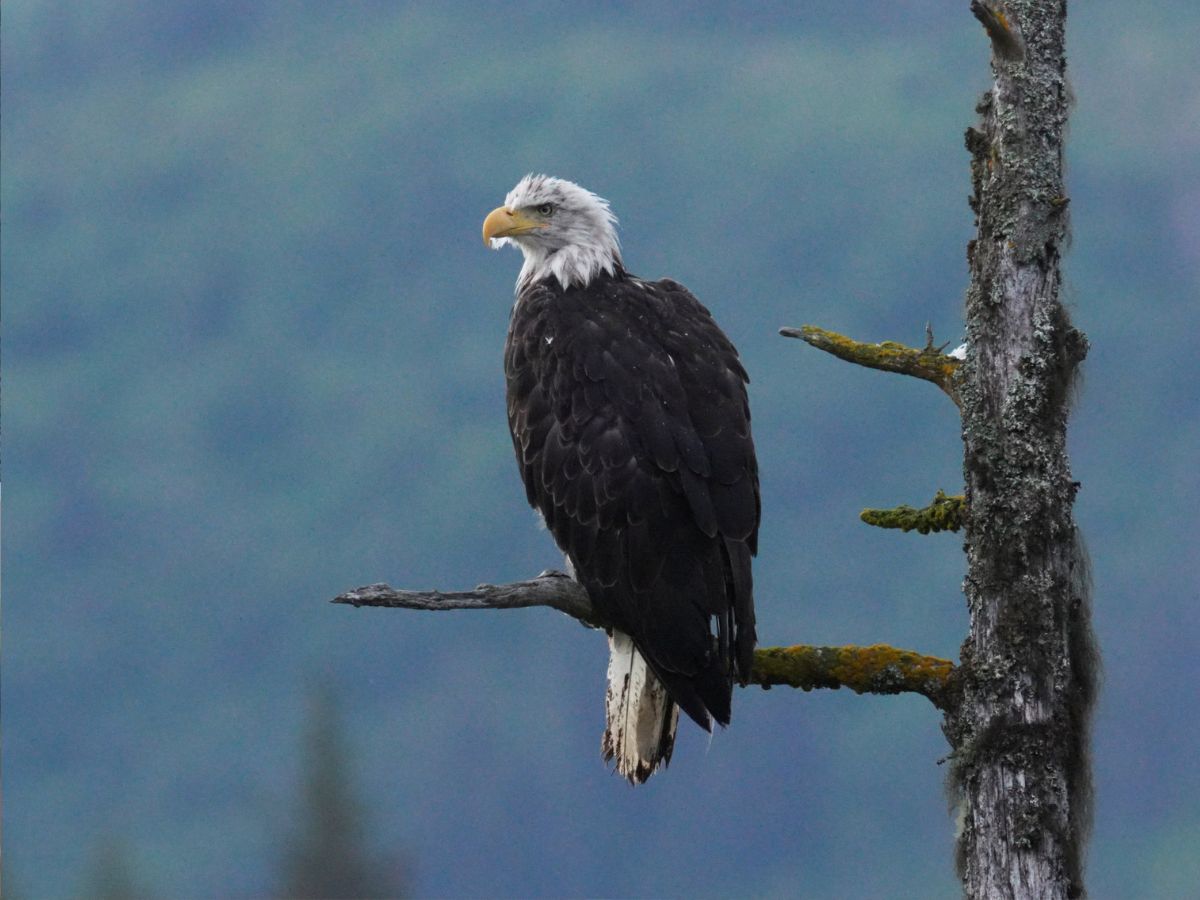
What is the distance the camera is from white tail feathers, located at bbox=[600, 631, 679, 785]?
7465mm

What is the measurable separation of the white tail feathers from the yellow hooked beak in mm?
2758

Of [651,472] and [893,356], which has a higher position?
[893,356]

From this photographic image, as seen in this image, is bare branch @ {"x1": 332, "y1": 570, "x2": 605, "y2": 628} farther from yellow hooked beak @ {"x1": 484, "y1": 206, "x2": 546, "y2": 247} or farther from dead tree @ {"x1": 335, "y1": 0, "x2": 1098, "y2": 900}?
yellow hooked beak @ {"x1": 484, "y1": 206, "x2": 546, "y2": 247}

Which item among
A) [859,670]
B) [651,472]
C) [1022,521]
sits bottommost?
[859,670]

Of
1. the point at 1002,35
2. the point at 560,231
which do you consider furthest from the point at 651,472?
the point at 1002,35

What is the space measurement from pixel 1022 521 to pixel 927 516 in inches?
25.5

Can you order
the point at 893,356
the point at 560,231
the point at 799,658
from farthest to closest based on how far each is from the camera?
1. the point at 560,231
2. the point at 893,356
3. the point at 799,658

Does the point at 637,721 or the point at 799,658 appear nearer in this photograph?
the point at 799,658

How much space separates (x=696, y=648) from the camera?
722 cm

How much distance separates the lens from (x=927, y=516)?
723 cm

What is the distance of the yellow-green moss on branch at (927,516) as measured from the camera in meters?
7.14

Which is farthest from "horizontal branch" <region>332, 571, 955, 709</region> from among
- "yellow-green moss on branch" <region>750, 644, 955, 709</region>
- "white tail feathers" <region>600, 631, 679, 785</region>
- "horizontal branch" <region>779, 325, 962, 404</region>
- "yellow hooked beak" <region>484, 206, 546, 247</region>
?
"yellow hooked beak" <region>484, 206, 546, 247</region>

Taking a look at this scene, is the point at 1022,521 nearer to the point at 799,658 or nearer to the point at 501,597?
the point at 799,658

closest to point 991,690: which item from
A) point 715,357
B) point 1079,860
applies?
point 1079,860
